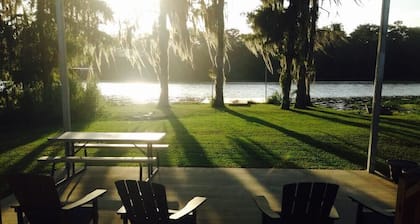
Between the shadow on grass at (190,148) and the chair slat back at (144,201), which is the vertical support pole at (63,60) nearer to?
the shadow on grass at (190,148)

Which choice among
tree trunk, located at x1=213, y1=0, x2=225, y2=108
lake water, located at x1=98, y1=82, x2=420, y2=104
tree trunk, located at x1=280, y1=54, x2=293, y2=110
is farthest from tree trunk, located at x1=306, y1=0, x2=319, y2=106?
lake water, located at x1=98, y1=82, x2=420, y2=104

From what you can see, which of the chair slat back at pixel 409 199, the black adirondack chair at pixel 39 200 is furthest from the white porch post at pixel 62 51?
the chair slat back at pixel 409 199

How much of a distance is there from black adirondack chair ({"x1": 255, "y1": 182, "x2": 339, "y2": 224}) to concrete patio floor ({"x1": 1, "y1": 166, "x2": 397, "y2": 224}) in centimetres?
98

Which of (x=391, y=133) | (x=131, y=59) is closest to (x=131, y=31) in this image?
(x=131, y=59)

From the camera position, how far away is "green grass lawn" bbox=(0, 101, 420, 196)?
22.4 feet

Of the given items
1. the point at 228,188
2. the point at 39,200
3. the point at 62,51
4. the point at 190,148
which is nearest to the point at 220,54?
the point at 190,148

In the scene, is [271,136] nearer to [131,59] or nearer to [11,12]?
[131,59]

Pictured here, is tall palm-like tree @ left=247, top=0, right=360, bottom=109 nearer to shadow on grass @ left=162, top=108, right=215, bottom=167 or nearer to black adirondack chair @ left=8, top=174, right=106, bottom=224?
shadow on grass @ left=162, top=108, right=215, bottom=167

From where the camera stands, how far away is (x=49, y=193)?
10.2 feet

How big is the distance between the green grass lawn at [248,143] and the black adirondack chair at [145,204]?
11.3 ft

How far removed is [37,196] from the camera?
3.12m

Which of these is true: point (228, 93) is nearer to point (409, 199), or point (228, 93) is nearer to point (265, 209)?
point (265, 209)

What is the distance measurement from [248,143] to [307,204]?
5.71 metres

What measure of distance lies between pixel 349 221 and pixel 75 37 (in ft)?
40.7
